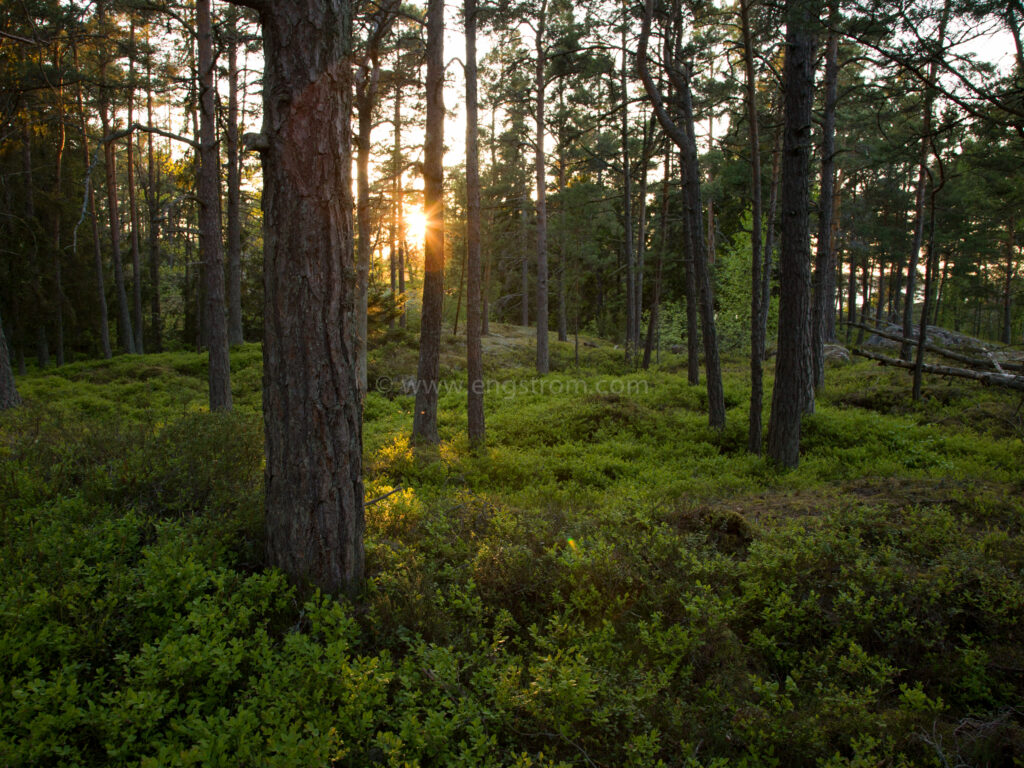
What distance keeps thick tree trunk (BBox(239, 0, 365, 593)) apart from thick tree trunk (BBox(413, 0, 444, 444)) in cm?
563

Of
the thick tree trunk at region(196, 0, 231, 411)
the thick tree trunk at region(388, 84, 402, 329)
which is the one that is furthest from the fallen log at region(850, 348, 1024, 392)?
the thick tree trunk at region(196, 0, 231, 411)

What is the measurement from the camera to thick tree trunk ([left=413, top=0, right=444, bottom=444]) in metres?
9.47

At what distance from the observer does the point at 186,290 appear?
85.0 feet

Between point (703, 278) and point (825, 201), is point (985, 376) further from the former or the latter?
point (703, 278)

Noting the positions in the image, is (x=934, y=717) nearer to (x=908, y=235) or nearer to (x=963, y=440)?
(x=963, y=440)

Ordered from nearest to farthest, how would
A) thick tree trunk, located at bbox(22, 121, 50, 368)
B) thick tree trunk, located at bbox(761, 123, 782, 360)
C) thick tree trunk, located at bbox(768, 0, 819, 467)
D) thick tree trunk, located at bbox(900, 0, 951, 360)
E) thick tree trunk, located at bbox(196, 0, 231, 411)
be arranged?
1. thick tree trunk, located at bbox(900, 0, 951, 360)
2. thick tree trunk, located at bbox(768, 0, 819, 467)
3. thick tree trunk, located at bbox(196, 0, 231, 411)
4. thick tree trunk, located at bbox(761, 123, 782, 360)
5. thick tree trunk, located at bbox(22, 121, 50, 368)

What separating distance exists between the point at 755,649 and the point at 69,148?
→ 29.6 meters

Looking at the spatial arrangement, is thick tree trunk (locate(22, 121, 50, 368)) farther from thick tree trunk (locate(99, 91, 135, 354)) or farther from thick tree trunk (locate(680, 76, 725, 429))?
thick tree trunk (locate(680, 76, 725, 429))

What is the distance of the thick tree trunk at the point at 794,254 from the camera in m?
8.42

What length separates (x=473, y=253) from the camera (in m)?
10.5

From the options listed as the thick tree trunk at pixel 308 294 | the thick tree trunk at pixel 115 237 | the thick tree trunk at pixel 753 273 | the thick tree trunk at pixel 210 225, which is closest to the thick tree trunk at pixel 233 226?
the thick tree trunk at pixel 115 237

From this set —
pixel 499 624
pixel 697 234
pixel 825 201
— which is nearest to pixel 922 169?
pixel 825 201

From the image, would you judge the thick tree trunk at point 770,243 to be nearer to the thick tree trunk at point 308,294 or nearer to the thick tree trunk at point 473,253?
the thick tree trunk at point 473,253

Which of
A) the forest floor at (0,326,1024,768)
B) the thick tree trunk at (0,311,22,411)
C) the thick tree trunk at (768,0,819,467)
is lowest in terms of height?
the forest floor at (0,326,1024,768)
